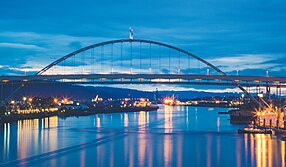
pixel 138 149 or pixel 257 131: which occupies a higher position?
pixel 257 131

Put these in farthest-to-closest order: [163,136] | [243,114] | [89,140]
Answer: [243,114] < [163,136] < [89,140]

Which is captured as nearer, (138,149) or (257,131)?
(138,149)

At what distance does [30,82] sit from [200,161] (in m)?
19.6

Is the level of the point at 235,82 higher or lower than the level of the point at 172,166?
higher

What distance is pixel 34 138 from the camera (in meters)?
21.3

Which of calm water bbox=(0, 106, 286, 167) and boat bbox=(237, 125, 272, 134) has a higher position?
boat bbox=(237, 125, 272, 134)

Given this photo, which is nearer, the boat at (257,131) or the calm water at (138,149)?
the calm water at (138,149)

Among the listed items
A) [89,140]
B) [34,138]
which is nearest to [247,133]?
[89,140]

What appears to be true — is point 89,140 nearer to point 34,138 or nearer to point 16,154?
point 34,138

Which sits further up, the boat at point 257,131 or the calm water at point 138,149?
the boat at point 257,131

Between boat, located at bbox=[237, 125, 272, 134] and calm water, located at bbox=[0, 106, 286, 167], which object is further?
boat, located at bbox=[237, 125, 272, 134]

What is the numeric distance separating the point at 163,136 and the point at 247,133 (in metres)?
3.90

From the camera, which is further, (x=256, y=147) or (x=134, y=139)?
(x=134, y=139)

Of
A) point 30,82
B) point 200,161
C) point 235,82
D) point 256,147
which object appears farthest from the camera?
point 30,82
